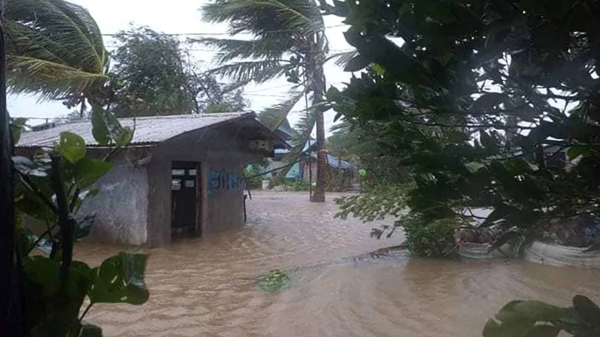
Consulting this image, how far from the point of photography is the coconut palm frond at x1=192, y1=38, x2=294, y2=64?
42.6 feet

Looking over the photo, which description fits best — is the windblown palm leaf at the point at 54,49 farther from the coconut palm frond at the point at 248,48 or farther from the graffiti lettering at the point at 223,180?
the coconut palm frond at the point at 248,48

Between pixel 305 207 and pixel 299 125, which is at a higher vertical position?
pixel 299 125

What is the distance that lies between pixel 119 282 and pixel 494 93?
2.84ft

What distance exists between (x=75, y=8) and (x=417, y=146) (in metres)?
10.4

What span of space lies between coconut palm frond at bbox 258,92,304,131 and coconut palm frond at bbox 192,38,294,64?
3.99ft

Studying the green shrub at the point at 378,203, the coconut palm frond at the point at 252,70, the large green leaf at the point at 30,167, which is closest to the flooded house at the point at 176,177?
the green shrub at the point at 378,203

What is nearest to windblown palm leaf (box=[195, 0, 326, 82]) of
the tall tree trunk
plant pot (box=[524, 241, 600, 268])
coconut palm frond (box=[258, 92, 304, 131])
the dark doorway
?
the tall tree trunk

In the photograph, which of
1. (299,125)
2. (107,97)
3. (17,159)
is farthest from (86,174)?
(299,125)

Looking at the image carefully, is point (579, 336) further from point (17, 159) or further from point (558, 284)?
point (558, 284)

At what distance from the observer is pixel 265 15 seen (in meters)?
12.2

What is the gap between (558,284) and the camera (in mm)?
5633

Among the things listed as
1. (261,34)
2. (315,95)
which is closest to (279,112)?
(315,95)

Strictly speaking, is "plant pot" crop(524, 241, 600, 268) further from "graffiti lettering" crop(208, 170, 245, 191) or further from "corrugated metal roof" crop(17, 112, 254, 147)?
"graffiti lettering" crop(208, 170, 245, 191)

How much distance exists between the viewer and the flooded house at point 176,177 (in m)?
8.03
